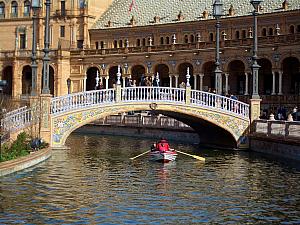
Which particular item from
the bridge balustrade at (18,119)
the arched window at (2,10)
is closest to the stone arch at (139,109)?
the bridge balustrade at (18,119)

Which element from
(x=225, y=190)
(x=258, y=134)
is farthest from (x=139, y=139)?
(x=225, y=190)

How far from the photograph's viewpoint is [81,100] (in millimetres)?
41312

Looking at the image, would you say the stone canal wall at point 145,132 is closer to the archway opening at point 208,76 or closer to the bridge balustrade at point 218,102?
the bridge balustrade at point 218,102

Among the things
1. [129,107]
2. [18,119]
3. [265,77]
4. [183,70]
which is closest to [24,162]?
[18,119]

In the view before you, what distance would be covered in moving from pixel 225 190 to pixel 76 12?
68.4 metres

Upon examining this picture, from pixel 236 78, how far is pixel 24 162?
4787 cm

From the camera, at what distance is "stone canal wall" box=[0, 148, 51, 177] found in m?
29.0

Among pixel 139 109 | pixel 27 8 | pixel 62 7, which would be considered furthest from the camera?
pixel 27 8

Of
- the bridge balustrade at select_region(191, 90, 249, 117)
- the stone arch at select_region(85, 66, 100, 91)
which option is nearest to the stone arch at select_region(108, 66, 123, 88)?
the stone arch at select_region(85, 66, 100, 91)

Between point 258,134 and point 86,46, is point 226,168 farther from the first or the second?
point 86,46

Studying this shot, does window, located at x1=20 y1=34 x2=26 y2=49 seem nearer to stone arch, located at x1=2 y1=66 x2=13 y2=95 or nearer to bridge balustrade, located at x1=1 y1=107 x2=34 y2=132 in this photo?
stone arch, located at x1=2 y1=66 x2=13 y2=95

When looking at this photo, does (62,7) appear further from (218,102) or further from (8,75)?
(218,102)

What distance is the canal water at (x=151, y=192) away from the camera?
72.1 feet

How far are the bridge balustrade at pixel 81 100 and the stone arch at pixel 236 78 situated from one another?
116 ft
